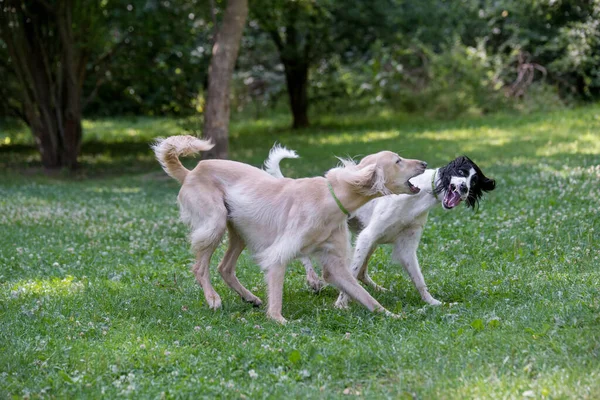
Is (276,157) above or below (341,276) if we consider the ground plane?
above

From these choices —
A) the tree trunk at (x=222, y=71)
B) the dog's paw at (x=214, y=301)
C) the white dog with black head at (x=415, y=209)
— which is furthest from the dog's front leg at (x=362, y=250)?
the tree trunk at (x=222, y=71)

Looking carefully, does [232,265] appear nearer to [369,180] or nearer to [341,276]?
[341,276]

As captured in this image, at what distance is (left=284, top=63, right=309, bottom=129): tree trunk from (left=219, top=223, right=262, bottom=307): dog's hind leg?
18.5 m

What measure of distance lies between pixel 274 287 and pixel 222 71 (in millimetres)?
10779

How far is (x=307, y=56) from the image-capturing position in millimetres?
25062

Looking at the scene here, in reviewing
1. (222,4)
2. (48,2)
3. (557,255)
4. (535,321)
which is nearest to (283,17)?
(222,4)

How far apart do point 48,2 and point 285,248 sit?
1534cm

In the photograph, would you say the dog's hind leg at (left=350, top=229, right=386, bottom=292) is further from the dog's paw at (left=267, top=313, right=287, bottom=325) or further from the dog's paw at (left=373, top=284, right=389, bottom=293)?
the dog's paw at (left=267, top=313, right=287, bottom=325)

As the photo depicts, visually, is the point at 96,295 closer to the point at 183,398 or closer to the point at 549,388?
the point at 183,398

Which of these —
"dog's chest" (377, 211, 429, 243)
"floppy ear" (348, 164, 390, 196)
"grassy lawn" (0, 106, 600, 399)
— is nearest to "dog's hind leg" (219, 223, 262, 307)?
"grassy lawn" (0, 106, 600, 399)

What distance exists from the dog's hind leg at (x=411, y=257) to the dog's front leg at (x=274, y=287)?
4.03 feet

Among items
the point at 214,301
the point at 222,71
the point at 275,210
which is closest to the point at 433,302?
the point at 275,210

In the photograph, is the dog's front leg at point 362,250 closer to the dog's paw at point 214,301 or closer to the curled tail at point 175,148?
the dog's paw at point 214,301

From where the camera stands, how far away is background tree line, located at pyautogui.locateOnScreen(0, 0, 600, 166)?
19.9 meters
